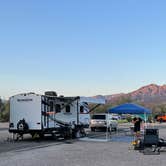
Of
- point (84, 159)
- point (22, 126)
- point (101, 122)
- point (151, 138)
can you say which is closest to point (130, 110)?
point (151, 138)

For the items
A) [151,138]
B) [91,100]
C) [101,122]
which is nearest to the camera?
[151,138]

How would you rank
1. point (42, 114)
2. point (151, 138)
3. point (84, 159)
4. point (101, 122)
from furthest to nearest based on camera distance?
point (101, 122)
point (42, 114)
point (151, 138)
point (84, 159)

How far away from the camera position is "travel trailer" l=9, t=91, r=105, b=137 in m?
25.3

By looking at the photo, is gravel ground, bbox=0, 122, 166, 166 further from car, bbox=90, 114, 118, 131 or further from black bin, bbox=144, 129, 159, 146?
car, bbox=90, 114, 118, 131

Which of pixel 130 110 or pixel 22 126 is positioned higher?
pixel 130 110

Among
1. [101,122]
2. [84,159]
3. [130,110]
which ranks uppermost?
[130,110]

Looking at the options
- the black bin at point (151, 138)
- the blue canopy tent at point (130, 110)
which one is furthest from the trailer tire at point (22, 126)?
the black bin at point (151, 138)

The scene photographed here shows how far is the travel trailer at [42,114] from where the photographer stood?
25297 millimetres

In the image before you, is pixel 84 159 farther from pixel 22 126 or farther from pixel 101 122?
pixel 101 122

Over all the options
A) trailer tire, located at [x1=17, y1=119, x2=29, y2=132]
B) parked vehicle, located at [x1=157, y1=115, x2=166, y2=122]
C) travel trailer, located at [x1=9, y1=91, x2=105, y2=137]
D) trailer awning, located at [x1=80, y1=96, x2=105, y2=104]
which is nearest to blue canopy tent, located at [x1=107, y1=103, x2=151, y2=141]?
trailer awning, located at [x1=80, y1=96, x2=105, y2=104]

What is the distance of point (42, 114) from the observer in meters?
25.2

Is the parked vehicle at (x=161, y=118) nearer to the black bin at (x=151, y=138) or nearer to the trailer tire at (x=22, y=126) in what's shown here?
the trailer tire at (x=22, y=126)

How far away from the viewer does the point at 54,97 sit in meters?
26.5

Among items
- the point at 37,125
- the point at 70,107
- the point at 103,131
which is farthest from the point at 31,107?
the point at 103,131
